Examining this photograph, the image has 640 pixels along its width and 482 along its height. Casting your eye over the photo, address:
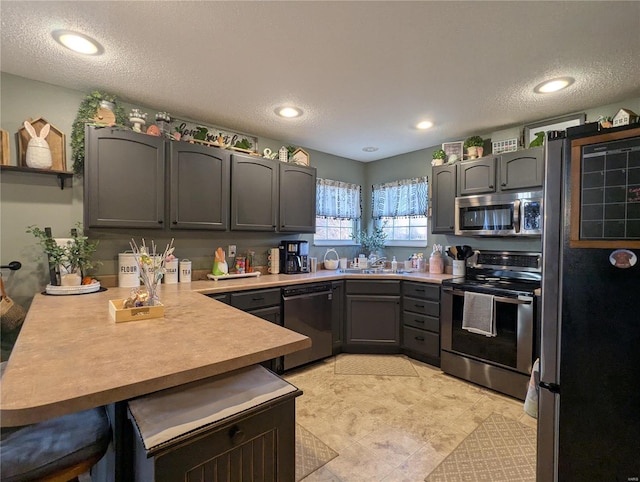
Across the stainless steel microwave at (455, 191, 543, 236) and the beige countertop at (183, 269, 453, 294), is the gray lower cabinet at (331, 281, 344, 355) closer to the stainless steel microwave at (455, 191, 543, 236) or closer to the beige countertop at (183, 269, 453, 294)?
the beige countertop at (183, 269, 453, 294)

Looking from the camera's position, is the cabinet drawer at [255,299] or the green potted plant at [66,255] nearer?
the green potted plant at [66,255]

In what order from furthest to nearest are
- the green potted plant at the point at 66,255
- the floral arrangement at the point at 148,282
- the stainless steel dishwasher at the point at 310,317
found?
the stainless steel dishwasher at the point at 310,317 < the green potted plant at the point at 66,255 < the floral arrangement at the point at 148,282

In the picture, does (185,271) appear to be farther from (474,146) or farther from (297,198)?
(474,146)

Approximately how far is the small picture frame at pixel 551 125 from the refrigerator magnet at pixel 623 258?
2346 millimetres

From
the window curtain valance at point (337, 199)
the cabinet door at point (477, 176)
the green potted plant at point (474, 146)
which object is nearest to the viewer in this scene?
the cabinet door at point (477, 176)

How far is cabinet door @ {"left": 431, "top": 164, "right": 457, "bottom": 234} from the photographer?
3.46 metres

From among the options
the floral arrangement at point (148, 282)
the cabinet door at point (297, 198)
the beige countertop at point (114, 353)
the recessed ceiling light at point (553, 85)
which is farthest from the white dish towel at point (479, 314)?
the floral arrangement at point (148, 282)

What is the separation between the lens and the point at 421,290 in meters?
3.34

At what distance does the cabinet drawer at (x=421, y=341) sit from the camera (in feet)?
10.6

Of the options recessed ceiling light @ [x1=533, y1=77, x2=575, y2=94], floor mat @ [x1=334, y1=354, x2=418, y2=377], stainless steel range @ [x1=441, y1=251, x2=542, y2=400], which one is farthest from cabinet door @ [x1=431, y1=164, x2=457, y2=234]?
floor mat @ [x1=334, y1=354, x2=418, y2=377]

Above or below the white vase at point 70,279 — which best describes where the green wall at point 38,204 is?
above

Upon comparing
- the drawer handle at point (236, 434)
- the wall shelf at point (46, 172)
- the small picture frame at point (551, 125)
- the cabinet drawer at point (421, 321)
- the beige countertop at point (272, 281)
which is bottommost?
the cabinet drawer at point (421, 321)

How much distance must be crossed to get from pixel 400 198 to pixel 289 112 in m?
2.07

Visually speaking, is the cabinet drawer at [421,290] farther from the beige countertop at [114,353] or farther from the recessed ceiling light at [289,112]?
the beige countertop at [114,353]
